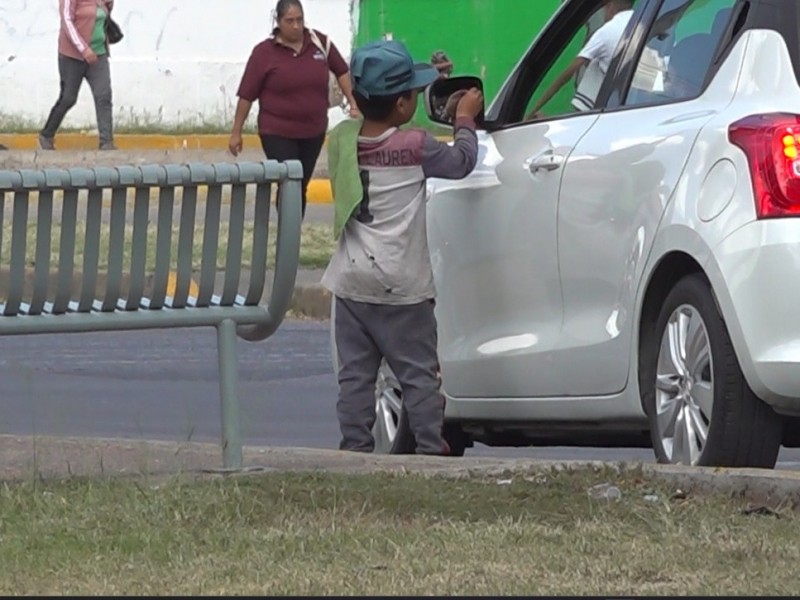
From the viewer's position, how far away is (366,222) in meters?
6.65

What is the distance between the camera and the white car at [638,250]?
215 inches

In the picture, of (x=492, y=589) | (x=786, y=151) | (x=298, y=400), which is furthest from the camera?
(x=298, y=400)

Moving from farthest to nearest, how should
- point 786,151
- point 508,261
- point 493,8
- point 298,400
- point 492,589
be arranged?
point 493,8
point 298,400
point 508,261
point 786,151
point 492,589

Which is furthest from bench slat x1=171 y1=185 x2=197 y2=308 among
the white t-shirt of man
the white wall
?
the white wall

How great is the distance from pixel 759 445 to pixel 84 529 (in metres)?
1.80

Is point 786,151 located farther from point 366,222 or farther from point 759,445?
point 366,222

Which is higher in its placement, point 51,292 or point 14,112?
point 51,292

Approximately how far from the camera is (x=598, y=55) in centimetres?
666

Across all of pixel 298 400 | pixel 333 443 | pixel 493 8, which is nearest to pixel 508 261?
pixel 333 443

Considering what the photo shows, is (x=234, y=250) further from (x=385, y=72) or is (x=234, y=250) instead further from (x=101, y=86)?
(x=101, y=86)

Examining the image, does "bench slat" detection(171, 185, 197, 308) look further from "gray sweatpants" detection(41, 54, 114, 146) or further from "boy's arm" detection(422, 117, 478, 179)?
"gray sweatpants" detection(41, 54, 114, 146)

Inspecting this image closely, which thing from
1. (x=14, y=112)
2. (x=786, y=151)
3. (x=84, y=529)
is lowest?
(x=14, y=112)

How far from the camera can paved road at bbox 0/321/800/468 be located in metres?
8.48

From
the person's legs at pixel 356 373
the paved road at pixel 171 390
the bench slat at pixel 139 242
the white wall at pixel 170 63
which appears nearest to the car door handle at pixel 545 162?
the person's legs at pixel 356 373
